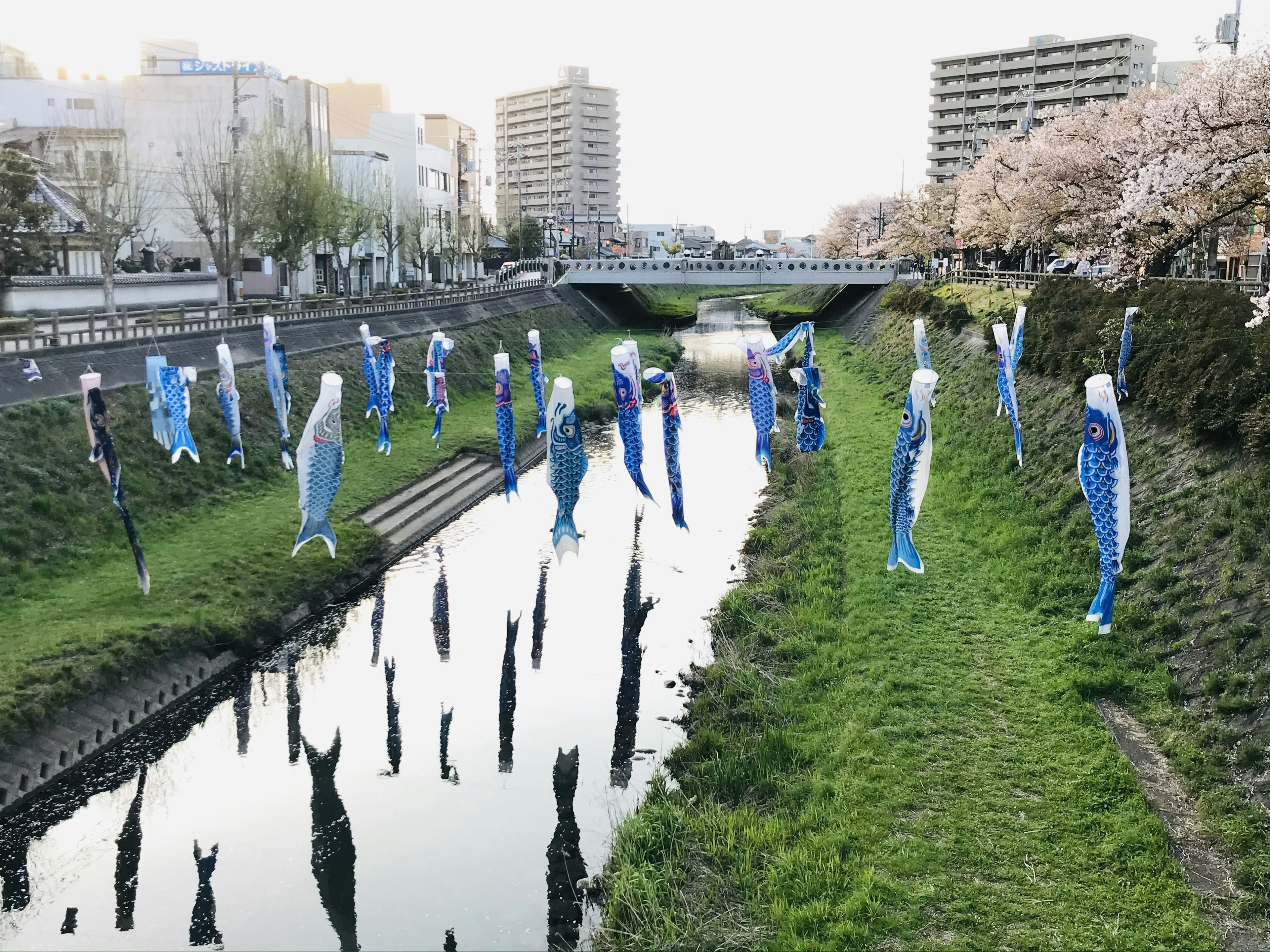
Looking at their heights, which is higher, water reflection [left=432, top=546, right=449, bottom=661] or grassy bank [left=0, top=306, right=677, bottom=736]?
grassy bank [left=0, top=306, right=677, bottom=736]

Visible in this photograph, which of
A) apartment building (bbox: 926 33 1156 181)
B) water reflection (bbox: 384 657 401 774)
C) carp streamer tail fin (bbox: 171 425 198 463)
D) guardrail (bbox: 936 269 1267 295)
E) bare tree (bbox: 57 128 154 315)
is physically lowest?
water reflection (bbox: 384 657 401 774)

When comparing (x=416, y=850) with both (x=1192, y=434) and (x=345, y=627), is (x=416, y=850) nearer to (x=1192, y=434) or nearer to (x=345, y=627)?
(x=345, y=627)

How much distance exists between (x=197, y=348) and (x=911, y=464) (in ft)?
78.1

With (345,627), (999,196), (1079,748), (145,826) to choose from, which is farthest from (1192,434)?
(999,196)

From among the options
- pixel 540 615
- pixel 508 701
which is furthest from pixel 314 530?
pixel 540 615

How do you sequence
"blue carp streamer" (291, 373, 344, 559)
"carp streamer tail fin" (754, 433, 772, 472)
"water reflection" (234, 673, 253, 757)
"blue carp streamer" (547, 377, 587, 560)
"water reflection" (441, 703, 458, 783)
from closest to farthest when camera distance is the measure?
"water reflection" (441, 703, 458, 783) < "water reflection" (234, 673, 253, 757) < "blue carp streamer" (291, 373, 344, 559) < "blue carp streamer" (547, 377, 587, 560) < "carp streamer tail fin" (754, 433, 772, 472)

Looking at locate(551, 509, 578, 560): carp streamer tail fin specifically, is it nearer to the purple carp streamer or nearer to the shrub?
the purple carp streamer

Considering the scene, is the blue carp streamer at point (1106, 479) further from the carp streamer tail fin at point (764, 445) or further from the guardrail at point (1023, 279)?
the guardrail at point (1023, 279)

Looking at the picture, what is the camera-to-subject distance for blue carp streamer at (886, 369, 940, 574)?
16000mm

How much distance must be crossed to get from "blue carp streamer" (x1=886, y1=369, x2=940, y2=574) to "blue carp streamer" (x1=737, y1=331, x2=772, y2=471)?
6976 millimetres

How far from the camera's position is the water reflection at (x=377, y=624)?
2145 centimetres

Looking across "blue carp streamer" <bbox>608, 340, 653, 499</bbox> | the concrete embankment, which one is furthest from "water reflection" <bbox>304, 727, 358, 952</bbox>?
the concrete embankment

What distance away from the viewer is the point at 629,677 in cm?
2027

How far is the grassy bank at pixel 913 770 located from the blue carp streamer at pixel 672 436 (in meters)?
2.20
